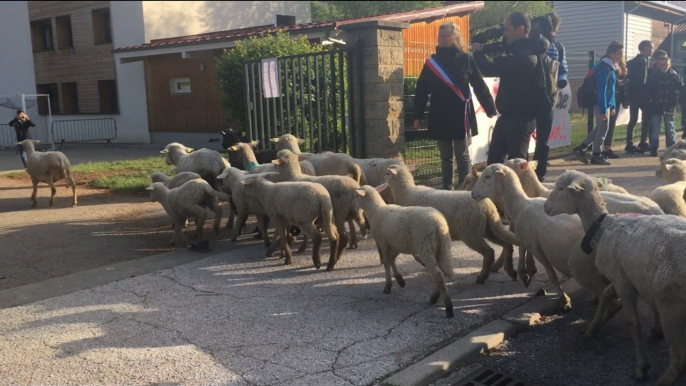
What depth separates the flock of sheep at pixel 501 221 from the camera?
12.8 feet

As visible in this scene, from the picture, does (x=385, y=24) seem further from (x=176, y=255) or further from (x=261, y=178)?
(x=176, y=255)

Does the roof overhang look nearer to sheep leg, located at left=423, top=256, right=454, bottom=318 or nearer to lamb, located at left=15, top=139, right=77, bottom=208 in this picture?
lamb, located at left=15, top=139, right=77, bottom=208

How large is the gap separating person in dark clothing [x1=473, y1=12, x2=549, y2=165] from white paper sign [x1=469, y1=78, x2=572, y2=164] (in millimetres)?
2393

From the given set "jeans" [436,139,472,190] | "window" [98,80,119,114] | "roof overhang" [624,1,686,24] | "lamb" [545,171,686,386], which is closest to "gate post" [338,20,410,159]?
"jeans" [436,139,472,190]

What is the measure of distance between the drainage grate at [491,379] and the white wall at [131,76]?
24.1 m

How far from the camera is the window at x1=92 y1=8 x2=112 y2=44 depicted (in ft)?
91.7

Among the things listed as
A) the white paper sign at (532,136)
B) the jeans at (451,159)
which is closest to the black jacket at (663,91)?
the white paper sign at (532,136)

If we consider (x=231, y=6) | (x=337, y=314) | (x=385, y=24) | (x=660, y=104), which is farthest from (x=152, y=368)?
(x=231, y=6)

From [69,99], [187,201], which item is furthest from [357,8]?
[187,201]

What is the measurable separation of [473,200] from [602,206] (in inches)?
60.8

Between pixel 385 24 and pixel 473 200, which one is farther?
pixel 385 24

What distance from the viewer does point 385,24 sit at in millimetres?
9570

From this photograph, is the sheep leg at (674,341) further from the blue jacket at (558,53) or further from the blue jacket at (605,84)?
the blue jacket at (605,84)

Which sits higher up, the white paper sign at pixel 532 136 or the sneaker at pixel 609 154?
the white paper sign at pixel 532 136
